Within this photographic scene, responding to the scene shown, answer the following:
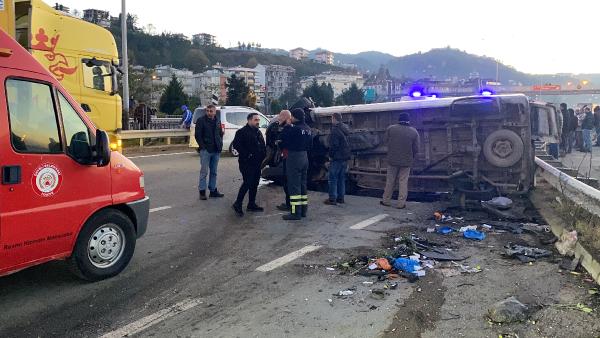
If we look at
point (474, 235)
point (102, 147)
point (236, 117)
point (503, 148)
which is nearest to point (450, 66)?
point (236, 117)

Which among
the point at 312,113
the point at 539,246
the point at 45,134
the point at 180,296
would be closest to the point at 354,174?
the point at 312,113

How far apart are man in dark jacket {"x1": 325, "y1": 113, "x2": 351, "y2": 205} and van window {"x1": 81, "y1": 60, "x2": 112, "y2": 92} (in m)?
5.45

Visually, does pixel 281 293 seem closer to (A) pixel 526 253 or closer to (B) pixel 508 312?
(B) pixel 508 312

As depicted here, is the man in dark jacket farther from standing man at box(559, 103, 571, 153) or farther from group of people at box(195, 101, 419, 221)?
standing man at box(559, 103, 571, 153)

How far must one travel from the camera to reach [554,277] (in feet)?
16.3

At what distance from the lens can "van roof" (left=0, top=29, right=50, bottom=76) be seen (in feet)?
13.5

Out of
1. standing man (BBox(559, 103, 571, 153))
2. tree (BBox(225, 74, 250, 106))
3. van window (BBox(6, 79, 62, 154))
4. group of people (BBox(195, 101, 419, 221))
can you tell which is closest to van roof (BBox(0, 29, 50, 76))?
van window (BBox(6, 79, 62, 154))

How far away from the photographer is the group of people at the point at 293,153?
809 cm

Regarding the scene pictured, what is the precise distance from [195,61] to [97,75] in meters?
124

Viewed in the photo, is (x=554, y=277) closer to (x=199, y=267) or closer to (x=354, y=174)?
(x=199, y=267)

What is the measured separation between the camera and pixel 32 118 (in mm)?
4285

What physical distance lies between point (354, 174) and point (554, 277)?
567 centimetres

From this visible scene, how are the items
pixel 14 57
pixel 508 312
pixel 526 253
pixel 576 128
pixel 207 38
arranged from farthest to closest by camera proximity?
pixel 207 38
pixel 576 128
pixel 526 253
pixel 14 57
pixel 508 312

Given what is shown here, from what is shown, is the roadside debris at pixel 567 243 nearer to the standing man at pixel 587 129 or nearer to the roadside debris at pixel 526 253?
the roadside debris at pixel 526 253
